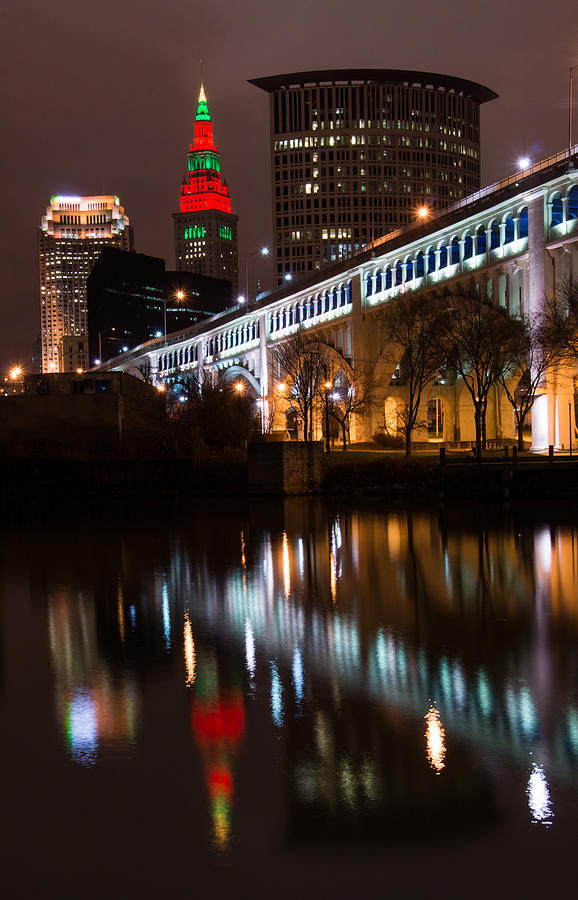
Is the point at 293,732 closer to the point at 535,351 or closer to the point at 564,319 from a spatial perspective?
the point at 564,319

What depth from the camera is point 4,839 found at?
6.12m

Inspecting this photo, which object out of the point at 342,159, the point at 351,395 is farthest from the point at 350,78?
the point at 351,395

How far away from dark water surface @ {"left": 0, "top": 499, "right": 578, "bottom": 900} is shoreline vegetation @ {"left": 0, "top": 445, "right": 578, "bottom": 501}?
766 inches

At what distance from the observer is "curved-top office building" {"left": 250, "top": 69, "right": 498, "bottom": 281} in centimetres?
17812

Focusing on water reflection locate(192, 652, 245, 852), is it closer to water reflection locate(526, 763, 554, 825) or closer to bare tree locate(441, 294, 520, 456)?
water reflection locate(526, 763, 554, 825)

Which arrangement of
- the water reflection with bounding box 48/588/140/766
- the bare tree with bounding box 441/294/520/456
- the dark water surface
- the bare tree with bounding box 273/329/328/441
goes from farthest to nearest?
1. the bare tree with bounding box 273/329/328/441
2. the bare tree with bounding box 441/294/520/456
3. the water reflection with bounding box 48/588/140/766
4. the dark water surface

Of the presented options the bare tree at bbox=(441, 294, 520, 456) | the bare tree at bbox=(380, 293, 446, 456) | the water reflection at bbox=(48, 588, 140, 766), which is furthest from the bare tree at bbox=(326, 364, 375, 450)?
the water reflection at bbox=(48, 588, 140, 766)

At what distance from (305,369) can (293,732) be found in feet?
202

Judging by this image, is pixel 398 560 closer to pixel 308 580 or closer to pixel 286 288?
pixel 308 580

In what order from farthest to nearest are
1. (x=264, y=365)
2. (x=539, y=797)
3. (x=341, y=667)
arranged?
(x=264, y=365) → (x=341, y=667) → (x=539, y=797)

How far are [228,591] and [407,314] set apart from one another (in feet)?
141

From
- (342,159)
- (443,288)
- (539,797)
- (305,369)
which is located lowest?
(539,797)

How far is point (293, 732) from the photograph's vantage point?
26.4ft

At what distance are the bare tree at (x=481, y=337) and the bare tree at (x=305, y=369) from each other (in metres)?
13.7
